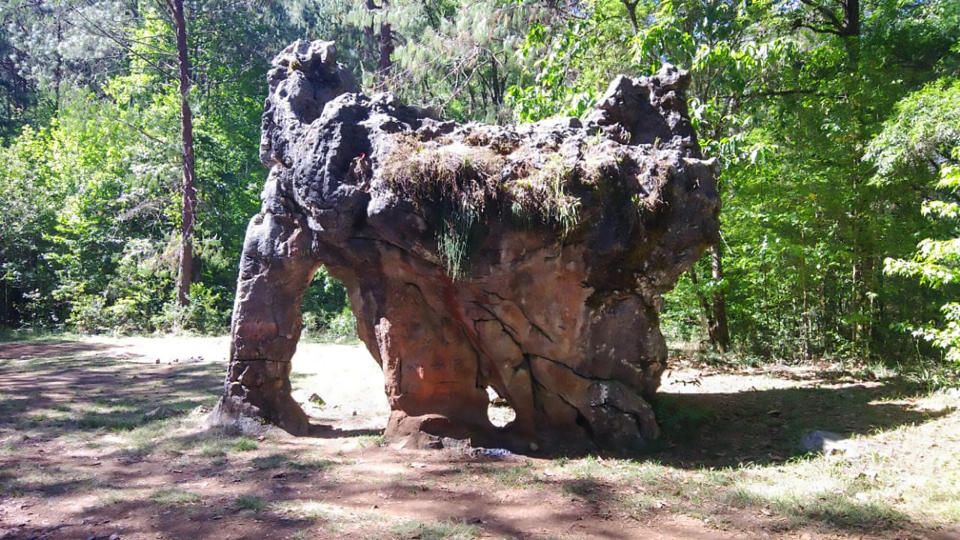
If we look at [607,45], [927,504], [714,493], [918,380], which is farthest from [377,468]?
[607,45]

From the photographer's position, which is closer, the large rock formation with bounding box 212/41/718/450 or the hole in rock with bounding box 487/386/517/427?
the large rock formation with bounding box 212/41/718/450

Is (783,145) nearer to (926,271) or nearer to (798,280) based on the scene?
(798,280)

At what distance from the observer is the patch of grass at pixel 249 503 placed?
15.9 feet

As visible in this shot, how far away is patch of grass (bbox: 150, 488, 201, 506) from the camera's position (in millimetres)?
4966

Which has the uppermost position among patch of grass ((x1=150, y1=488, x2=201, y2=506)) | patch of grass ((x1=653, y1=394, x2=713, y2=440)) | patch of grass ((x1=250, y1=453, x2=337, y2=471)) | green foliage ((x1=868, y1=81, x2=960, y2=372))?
green foliage ((x1=868, y1=81, x2=960, y2=372))

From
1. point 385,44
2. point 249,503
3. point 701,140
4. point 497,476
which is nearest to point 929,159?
point 701,140

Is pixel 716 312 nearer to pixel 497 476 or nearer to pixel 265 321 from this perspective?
pixel 497 476

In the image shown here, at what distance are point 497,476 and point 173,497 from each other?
8.17 feet

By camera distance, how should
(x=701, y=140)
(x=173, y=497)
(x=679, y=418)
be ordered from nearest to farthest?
(x=173, y=497), (x=679, y=418), (x=701, y=140)

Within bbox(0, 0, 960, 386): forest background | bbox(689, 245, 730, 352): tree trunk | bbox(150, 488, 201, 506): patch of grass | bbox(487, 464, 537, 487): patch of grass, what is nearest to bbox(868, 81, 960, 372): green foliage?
bbox(0, 0, 960, 386): forest background

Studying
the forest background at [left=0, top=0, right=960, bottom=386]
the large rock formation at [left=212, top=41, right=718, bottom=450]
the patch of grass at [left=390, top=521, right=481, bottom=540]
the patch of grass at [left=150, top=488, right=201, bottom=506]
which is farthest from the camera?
the forest background at [left=0, top=0, right=960, bottom=386]

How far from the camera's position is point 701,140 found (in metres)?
9.16

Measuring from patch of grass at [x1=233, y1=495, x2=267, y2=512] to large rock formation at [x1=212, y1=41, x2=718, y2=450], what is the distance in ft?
6.01

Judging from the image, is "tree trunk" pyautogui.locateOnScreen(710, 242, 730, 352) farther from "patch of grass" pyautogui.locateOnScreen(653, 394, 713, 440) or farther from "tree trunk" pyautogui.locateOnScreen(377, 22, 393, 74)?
"tree trunk" pyautogui.locateOnScreen(377, 22, 393, 74)
